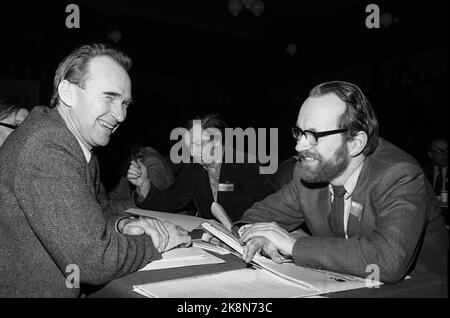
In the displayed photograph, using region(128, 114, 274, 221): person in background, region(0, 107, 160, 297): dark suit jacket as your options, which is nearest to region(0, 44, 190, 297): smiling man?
region(0, 107, 160, 297): dark suit jacket

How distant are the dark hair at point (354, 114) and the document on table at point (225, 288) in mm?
735

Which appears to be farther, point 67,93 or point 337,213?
point 337,213

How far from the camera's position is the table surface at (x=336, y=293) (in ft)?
3.74

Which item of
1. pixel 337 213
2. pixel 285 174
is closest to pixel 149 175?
pixel 285 174

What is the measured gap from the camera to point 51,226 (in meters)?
1.25

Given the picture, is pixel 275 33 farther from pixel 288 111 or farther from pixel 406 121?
pixel 406 121

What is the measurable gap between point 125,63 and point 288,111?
21.1 feet

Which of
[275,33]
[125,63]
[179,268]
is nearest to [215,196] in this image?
[125,63]

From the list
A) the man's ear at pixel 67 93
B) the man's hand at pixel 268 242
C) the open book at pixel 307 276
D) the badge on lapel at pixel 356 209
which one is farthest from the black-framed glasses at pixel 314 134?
the man's ear at pixel 67 93

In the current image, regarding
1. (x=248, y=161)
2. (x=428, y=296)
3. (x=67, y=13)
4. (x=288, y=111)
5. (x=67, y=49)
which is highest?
(x=67, y=13)

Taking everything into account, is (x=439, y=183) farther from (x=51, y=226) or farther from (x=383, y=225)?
(x=51, y=226)

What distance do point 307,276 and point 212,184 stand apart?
2.27m

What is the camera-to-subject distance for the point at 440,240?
169 centimetres

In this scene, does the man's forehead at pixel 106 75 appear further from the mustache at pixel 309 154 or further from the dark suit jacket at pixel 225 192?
the dark suit jacket at pixel 225 192
